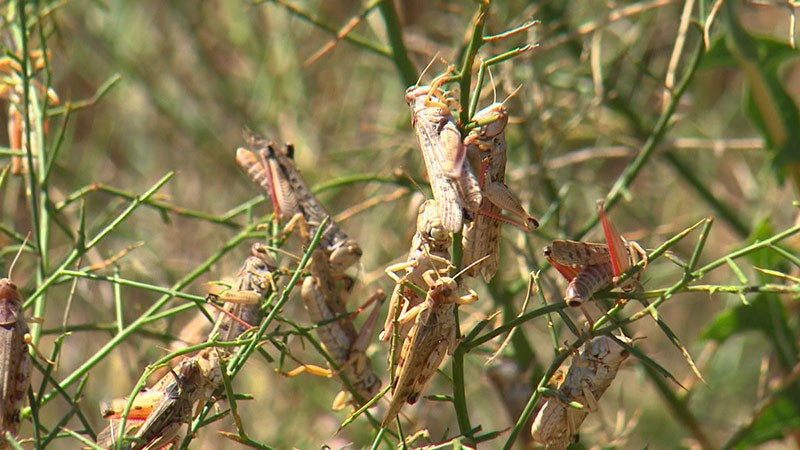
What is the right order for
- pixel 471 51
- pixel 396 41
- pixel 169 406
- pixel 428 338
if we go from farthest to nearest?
pixel 396 41 → pixel 169 406 → pixel 428 338 → pixel 471 51

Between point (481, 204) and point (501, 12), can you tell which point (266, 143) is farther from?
point (501, 12)

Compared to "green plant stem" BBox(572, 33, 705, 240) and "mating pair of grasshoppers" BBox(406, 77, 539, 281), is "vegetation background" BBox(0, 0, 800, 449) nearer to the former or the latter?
"green plant stem" BBox(572, 33, 705, 240)

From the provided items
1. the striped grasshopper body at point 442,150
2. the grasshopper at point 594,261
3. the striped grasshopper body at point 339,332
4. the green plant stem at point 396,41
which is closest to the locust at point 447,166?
the striped grasshopper body at point 442,150

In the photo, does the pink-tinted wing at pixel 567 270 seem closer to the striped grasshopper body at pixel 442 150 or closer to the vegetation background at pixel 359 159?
the striped grasshopper body at pixel 442 150

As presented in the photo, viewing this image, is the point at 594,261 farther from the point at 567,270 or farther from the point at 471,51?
the point at 471,51

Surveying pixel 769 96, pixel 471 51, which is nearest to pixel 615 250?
pixel 471 51

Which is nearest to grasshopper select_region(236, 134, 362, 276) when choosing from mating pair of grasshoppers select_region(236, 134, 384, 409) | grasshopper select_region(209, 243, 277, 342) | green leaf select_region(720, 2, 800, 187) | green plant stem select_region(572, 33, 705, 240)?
mating pair of grasshoppers select_region(236, 134, 384, 409)

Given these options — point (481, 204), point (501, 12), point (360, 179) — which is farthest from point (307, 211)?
point (501, 12)
